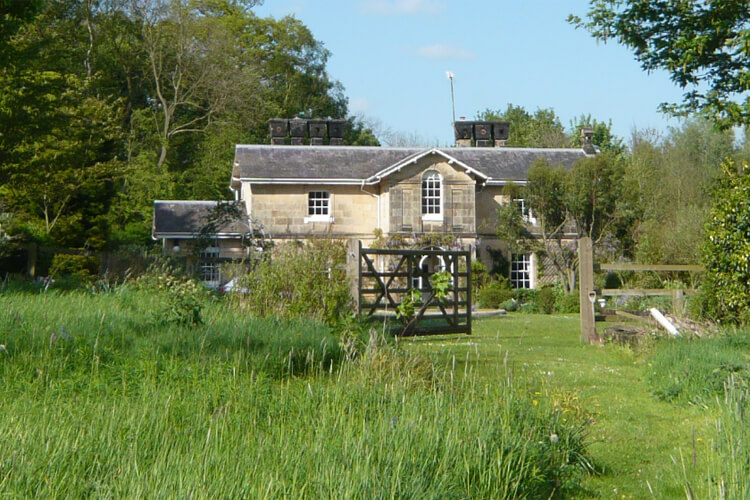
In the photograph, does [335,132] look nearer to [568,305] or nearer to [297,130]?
[297,130]

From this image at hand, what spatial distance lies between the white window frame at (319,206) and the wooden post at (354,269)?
21430 mm

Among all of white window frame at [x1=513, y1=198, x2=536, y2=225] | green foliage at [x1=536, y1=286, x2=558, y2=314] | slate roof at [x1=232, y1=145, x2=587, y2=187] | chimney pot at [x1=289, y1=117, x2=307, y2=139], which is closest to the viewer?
green foliage at [x1=536, y1=286, x2=558, y2=314]

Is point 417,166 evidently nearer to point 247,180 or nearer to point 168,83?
point 247,180

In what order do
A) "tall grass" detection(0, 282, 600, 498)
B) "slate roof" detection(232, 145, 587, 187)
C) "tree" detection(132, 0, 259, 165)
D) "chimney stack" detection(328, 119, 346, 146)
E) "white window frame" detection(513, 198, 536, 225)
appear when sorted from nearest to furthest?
"tall grass" detection(0, 282, 600, 498) → "white window frame" detection(513, 198, 536, 225) → "slate roof" detection(232, 145, 587, 187) → "chimney stack" detection(328, 119, 346, 146) → "tree" detection(132, 0, 259, 165)

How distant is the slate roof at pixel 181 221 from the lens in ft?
128

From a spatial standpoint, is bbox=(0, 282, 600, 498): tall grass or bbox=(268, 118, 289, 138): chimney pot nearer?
bbox=(0, 282, 600, 498): tall grass

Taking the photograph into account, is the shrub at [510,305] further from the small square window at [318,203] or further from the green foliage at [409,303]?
the green foliage at [409,303]

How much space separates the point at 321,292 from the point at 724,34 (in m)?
9.99

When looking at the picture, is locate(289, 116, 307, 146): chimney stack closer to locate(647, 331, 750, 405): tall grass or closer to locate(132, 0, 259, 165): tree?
locate(132, 0, 259, 165): tree

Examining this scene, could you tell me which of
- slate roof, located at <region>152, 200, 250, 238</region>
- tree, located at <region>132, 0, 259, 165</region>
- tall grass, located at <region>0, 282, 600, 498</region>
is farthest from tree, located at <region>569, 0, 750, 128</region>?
tree, located at <region>132, 0, 259, 165</region>

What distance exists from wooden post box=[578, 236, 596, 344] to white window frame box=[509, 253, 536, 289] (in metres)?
22.1

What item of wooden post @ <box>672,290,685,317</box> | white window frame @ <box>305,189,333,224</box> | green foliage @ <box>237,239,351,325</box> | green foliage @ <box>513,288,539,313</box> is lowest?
green foliage @ <box>513,288,539,313</box>

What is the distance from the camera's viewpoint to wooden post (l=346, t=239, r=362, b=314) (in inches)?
622

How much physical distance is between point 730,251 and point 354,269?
20.4 ft
